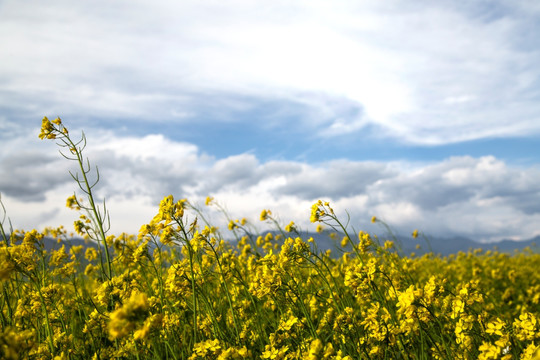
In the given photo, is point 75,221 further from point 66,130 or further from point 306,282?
point 306,282

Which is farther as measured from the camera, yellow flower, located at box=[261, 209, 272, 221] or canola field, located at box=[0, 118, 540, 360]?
yellow flower, located at box=[261, 209, 272, 221]

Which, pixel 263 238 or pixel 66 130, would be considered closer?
pixel 66 130

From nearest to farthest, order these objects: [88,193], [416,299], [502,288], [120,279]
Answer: [416,299], [88,193], [120,279], [502,288]

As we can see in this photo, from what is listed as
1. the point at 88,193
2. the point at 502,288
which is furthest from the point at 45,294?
the point at 502,288

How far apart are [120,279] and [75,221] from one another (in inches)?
58.7

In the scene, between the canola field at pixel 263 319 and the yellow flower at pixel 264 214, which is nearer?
the canola field at pixel 263 319

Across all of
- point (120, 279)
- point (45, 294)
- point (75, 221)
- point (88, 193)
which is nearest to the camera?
point (88, 193)

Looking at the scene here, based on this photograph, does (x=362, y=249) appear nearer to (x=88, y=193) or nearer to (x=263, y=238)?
(x=88, y=193)

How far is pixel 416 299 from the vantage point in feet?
8.70

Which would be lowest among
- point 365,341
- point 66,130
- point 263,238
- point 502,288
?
point 502,288

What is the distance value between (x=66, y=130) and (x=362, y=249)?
9.93ft

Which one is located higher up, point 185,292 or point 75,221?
point 75,221

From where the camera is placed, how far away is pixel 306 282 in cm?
496

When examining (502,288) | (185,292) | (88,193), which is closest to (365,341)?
(185,292)
